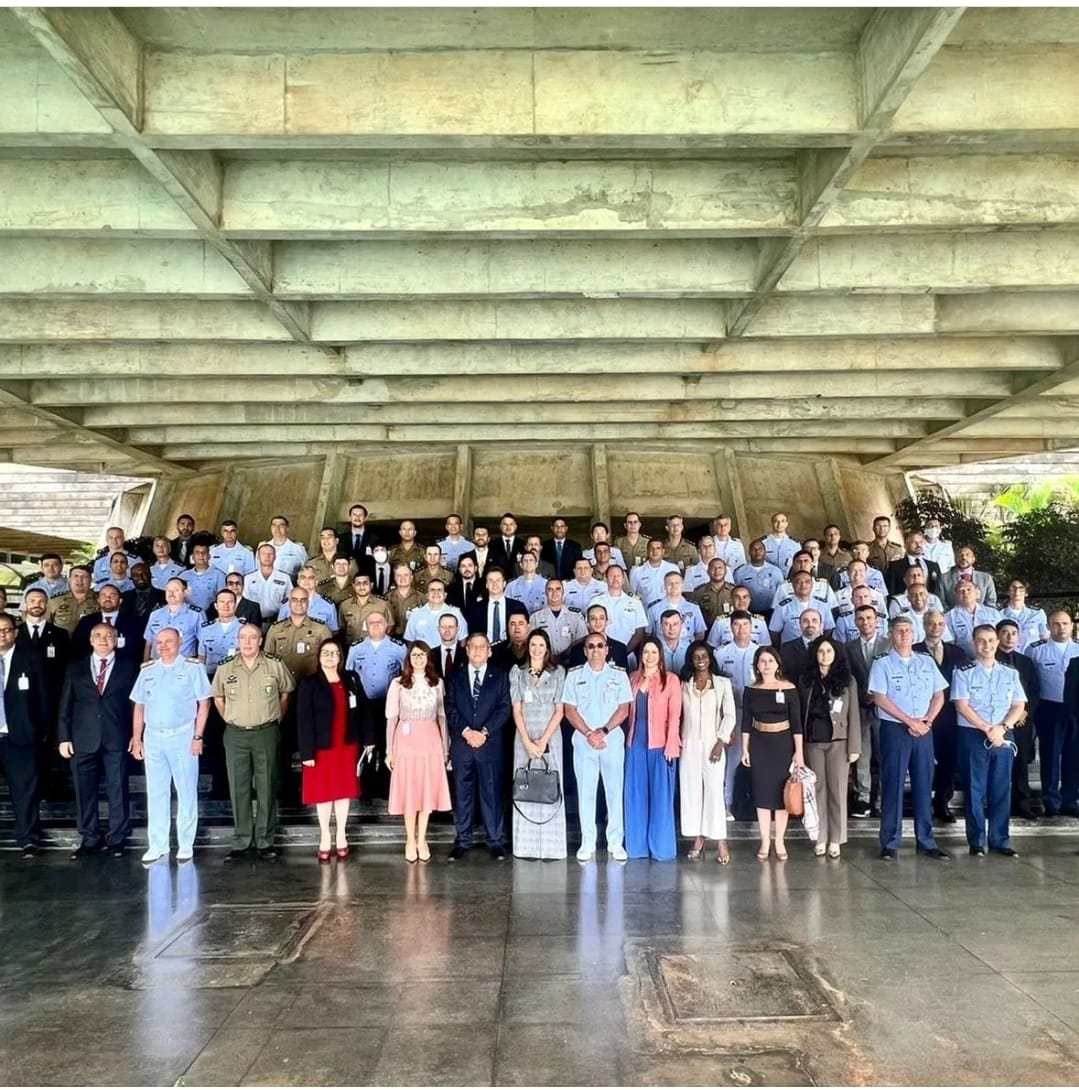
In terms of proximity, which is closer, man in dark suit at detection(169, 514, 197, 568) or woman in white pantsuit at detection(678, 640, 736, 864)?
woman in white pantsuit at detection(678, 640, 736, 864)

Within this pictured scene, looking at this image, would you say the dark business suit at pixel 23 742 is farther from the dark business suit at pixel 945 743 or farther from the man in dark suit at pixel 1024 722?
the man in dark suit at pixel 1024 722

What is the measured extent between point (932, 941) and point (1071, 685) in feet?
12.9

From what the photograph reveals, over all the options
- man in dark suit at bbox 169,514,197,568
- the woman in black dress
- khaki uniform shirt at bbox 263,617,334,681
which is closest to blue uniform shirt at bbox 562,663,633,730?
the woman in black dress

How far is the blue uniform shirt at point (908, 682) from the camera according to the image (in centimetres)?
704

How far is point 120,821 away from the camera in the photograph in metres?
7.23

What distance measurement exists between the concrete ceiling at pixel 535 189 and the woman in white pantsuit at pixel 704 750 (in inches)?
131

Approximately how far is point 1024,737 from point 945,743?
2.53 feet

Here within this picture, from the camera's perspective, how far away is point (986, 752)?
7.14 meters

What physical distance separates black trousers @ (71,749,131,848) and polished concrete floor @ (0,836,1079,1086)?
454mm

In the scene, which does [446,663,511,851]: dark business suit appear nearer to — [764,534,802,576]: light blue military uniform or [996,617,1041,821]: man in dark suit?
[996,617,1041,821]: man in dark suit

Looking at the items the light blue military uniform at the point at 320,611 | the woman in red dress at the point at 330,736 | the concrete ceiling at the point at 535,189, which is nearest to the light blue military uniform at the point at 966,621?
the concrete ceiling at the point at 535,189

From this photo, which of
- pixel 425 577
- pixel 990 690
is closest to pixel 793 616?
pixel 990 690

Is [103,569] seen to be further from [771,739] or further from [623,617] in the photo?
[771,739]

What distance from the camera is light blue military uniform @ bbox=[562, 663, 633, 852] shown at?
6.90m
